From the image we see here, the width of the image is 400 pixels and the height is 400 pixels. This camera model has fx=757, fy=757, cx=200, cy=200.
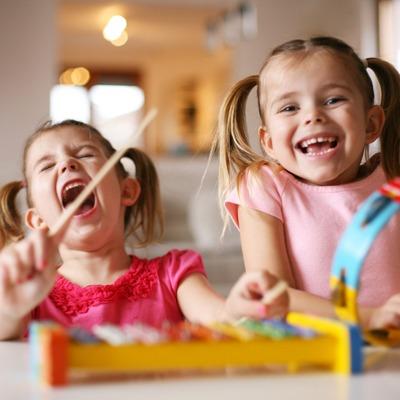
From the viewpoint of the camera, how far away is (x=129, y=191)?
1159 millimetres

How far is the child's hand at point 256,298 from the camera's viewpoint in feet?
2.31

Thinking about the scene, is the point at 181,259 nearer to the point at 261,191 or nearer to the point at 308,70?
the point at 261,191

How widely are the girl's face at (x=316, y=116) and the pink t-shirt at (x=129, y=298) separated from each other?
0.21 m

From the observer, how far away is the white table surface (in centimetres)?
54

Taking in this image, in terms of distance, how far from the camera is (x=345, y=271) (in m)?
0.67

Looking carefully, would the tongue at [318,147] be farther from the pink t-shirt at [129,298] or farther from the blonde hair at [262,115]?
the pink t-shirt at [129,298]

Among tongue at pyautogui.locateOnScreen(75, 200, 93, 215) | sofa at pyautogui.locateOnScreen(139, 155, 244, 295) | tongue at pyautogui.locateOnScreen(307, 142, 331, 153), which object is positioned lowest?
sofa at pyautogui.locateOnScreen(139, 155, 244, 295)

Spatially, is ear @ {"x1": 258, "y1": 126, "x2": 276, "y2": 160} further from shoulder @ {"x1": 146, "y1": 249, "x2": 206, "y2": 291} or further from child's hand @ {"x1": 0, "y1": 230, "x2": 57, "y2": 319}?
child's hand @ {"x1": 0, "y1": 230, "x2": 57, "y2": 319}

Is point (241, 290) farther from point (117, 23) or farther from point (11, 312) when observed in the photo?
point (117, 23)

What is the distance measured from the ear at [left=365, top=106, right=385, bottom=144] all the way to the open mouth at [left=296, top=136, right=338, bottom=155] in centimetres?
11

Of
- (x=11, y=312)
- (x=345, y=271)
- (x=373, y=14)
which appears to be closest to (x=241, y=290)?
(x=345, y=271)

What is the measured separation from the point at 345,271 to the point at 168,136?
1035cm

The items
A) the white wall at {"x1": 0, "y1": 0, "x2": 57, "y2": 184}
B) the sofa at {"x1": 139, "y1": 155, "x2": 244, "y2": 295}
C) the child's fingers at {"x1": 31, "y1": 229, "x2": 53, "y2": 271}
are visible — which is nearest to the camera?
the child's fingers at {"x1": 31, "y1": 229, "x2": 53, "y2": 271}

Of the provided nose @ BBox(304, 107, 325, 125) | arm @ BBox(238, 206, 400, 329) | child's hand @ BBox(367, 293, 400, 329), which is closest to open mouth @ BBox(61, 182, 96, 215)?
arm @ BBox(238, 206, 400, 329)
